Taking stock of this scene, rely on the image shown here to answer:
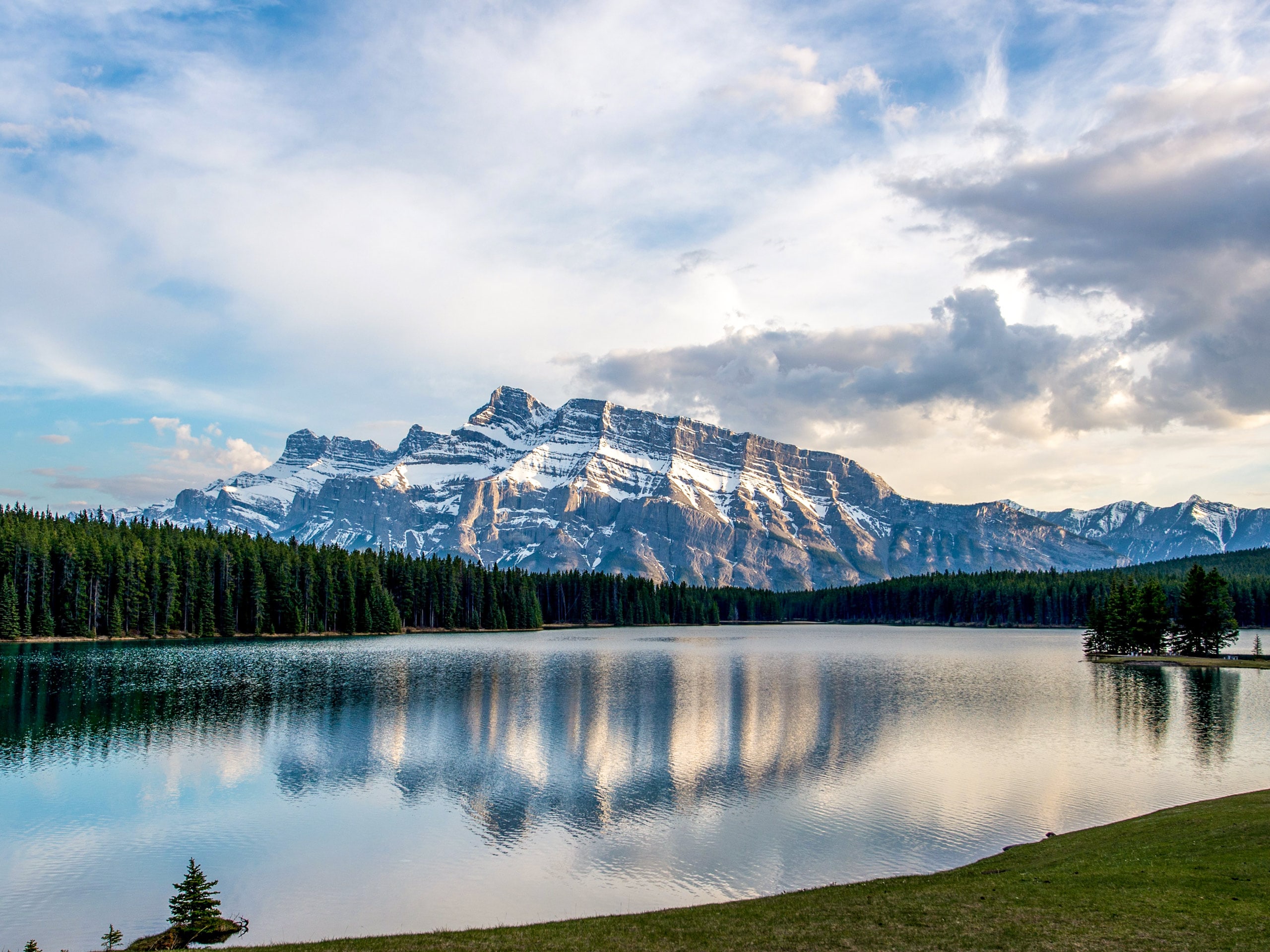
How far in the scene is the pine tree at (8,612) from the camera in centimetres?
11700

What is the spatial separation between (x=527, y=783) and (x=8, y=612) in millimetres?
111815

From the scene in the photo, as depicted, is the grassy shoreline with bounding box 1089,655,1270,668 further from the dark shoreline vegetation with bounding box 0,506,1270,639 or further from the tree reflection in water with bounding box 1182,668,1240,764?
the dark shoreline vegetation with bounding box 0,506,1270,639

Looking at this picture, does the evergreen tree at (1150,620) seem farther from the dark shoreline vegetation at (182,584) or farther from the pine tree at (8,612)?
the pine tree at (8,612)

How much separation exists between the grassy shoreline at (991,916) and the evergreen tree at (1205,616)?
10481cm

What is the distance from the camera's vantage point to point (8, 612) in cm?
11750

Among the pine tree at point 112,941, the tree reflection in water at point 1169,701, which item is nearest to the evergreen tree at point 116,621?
the pine tree at point 112,941

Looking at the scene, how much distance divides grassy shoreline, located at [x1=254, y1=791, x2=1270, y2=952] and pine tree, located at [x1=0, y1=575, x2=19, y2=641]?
409ft

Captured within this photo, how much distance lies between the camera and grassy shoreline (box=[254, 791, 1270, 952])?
18.4 meters

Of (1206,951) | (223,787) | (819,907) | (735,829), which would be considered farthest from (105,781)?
(1206,951)

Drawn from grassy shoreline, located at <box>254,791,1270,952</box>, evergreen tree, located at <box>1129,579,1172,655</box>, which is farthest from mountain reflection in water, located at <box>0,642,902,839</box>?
evergreen tree, located at <box>1129,579,1172,655</box>

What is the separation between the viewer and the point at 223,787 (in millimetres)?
40594

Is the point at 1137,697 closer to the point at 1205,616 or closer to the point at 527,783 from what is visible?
the point at 1205,616

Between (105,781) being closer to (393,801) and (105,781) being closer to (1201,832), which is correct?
(393,801)

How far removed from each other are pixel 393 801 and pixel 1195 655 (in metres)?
120
